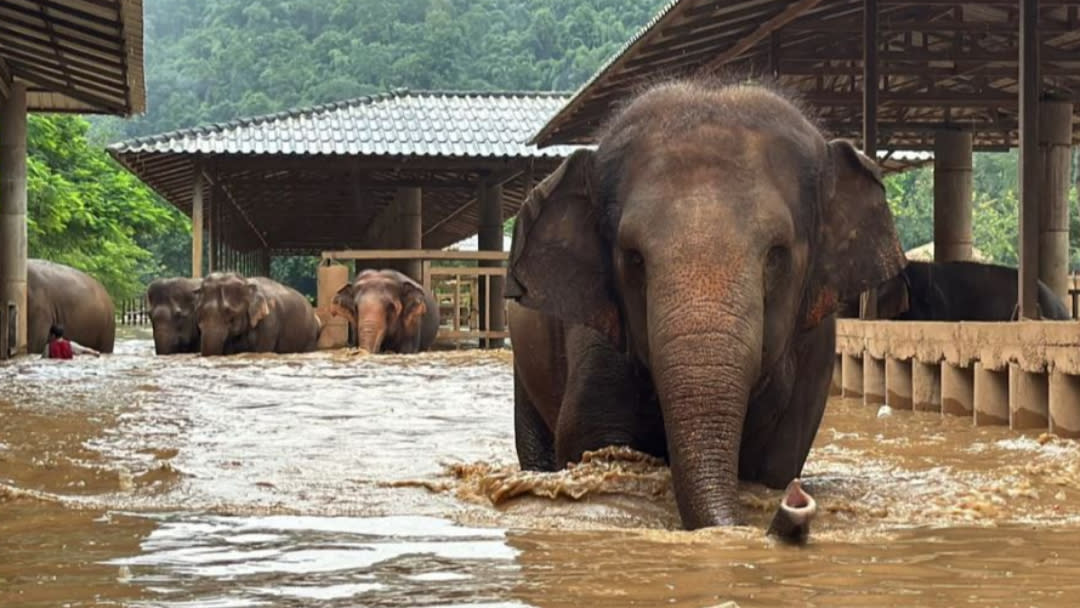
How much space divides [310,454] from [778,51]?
30.4 feet

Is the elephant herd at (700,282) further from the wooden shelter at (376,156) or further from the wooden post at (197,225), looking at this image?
the wooden shelter at (376,156)

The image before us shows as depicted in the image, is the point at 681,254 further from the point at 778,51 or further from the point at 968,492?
the point at 778,51

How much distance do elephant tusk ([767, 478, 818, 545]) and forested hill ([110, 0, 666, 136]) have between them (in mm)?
67061

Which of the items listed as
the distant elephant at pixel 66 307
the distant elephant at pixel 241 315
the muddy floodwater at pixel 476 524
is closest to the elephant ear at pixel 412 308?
the distant elephant at pixel 241 315

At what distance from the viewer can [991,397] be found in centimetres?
1049

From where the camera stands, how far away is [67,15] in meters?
16.0

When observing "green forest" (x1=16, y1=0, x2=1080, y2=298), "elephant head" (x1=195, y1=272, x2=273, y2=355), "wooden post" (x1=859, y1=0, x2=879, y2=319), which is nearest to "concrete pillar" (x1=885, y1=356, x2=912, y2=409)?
"wooden post" (x1=859, y1=0, x2=879, y2=319)

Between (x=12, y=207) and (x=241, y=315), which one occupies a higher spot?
(x=12, y=207)

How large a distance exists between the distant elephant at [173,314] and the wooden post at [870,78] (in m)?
12.0

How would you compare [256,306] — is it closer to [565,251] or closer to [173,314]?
[173,314]

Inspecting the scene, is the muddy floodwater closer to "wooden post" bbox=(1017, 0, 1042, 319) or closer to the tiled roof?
"wooden post" bbox=(1017, 0, 1042, 319)

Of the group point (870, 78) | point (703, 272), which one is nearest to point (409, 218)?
point (870, 78)

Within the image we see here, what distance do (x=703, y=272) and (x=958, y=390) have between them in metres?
6.14

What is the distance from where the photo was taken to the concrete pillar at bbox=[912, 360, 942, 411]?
1170cm
